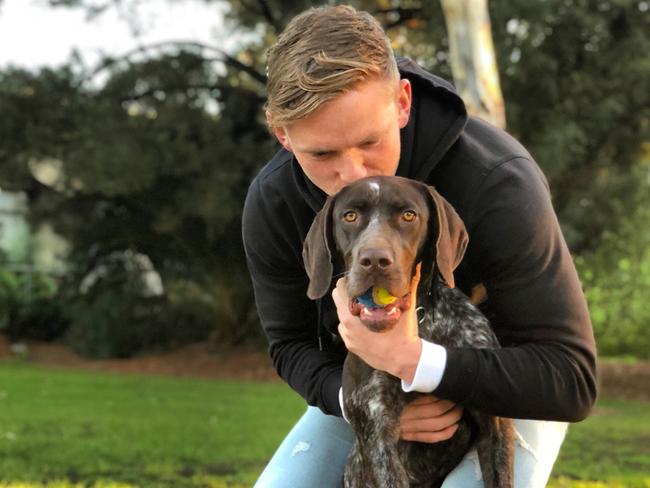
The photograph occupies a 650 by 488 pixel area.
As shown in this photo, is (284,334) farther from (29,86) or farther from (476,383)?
(29,86)

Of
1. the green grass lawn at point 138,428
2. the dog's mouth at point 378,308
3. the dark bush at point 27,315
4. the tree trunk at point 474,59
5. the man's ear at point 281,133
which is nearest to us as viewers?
the dog's mouth at point 378,308

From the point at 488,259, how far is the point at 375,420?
0.69 meters

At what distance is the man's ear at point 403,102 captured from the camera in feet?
11.4

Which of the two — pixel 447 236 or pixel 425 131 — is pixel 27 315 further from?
pixel 447 236

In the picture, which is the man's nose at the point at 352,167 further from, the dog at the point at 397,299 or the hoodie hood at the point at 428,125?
the hoodie hood at the point at 428,125

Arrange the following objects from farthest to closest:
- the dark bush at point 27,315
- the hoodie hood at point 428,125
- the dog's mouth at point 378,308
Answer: the dark bush at point 27,315 < the hoodie hood at point 428,125 < the dog's mouth at point 378,308

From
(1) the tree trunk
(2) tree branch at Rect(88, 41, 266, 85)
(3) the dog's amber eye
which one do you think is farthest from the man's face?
(2) tree branch at Rect(88, 41, 266, 85)

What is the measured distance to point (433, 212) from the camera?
325cm

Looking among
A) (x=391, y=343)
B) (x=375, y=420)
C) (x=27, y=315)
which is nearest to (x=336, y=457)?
(x=375, y=420)

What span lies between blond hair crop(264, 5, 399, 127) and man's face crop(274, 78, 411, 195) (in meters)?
0.04

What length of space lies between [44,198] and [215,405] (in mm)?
7754

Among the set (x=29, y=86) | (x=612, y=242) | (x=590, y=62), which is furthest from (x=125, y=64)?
(x=612, y=242)

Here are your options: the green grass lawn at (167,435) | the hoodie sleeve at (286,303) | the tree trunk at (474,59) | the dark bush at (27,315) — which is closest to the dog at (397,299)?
the hoodie sleeve at (286,303)

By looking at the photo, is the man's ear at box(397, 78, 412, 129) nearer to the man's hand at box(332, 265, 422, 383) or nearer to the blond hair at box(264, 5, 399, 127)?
the blond hair at box(264, 5, 399, 127)
